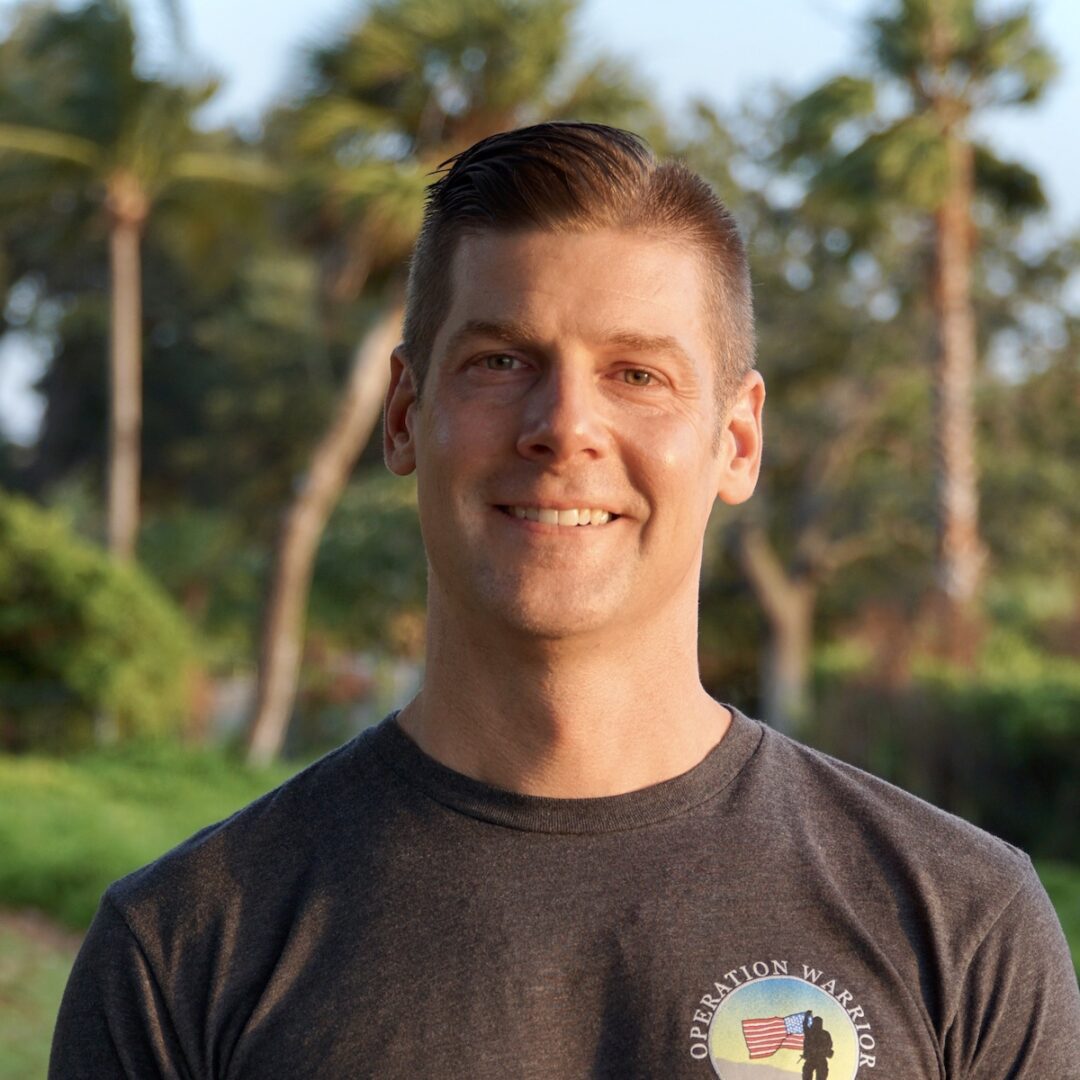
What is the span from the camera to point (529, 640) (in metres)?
1.86

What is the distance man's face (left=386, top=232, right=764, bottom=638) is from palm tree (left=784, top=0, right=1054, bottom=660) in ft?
65.9

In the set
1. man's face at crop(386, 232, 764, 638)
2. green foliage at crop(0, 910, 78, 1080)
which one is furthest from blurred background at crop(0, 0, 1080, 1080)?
man's face at crop(386, 232, 764, 638)

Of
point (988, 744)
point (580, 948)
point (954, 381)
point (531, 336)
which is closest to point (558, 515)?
point (531, 336)

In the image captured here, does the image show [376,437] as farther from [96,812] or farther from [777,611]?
[96,812]

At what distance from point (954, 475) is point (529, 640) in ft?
69.3

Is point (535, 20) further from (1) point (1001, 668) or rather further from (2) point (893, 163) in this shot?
(1) point (1001, 668)

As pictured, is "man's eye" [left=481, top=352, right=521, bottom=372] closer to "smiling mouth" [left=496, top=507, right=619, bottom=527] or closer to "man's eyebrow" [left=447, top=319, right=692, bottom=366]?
"man's eyebrow" [left=447, top=319, right=692, bottom=366]

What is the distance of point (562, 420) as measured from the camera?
5.98 ft

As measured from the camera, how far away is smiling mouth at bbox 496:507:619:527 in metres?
1.84

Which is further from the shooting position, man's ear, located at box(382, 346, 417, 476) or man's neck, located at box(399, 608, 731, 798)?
man's ear, located at box(382, 346, 417, 476)

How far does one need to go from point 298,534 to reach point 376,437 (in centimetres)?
1355

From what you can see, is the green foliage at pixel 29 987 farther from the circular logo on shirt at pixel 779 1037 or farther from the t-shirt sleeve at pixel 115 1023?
the circular logo on shirt at pixel 779 1037

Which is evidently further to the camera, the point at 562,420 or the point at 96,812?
the point at 96,812

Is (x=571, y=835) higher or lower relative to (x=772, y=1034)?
higher
